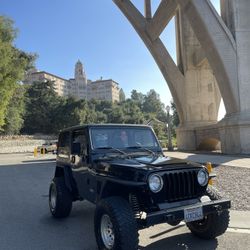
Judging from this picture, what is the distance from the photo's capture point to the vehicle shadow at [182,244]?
5.29 meters

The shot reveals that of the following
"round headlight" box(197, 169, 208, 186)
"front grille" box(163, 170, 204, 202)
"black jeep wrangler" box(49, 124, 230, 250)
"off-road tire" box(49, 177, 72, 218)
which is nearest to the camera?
"black jeep wrangler" box(49, 124, 230, 250)

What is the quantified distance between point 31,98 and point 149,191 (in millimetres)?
73135

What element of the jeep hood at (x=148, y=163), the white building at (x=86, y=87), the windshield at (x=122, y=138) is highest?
the white building at (x=86, y=87)

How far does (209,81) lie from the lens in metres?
38.2

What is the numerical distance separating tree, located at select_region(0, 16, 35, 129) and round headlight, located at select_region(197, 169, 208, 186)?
3423cm

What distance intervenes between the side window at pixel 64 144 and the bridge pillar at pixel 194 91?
29.3 m

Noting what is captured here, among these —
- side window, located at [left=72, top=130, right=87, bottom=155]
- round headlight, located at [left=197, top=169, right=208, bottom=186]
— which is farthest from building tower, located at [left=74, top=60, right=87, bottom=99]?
round headlight, located at [left=197, top=169, right=208, bottom=186]

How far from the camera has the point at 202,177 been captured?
5.20 metres

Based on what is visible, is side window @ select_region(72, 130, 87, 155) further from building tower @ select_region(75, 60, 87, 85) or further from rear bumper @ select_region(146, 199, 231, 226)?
building tower @ select_region(75, 60, 87, 85)

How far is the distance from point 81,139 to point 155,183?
2295mm

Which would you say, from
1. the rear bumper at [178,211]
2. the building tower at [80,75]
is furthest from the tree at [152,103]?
the rear bumper at [178,211]

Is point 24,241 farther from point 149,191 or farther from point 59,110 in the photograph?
point 59,110

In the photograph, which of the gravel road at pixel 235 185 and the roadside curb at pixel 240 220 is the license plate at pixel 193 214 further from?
the gravel road at pixel 235 185

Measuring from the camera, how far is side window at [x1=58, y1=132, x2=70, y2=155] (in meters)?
7.41
